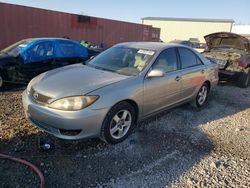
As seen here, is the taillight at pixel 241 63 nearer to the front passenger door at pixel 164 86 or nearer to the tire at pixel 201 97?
the tire at pixel 201 97

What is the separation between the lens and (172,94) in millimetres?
4641

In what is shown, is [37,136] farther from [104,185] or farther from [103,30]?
[103,30]

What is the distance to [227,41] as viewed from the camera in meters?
9.07

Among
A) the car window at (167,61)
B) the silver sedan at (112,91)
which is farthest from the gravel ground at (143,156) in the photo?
the car window at (167,61)

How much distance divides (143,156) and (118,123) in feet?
1.99

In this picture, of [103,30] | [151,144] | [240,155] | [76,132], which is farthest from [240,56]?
[103,30]

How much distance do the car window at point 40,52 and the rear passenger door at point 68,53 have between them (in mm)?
250

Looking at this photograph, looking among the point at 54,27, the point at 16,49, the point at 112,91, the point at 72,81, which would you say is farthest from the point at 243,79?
the point at 54,27

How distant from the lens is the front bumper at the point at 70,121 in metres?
3.23

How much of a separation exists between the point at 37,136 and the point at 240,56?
7.16 m

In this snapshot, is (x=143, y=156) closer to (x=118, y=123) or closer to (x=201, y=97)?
(x=118, y=123)

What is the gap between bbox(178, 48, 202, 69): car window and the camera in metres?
4.95

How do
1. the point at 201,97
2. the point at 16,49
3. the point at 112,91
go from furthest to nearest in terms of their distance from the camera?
the point at 16,49, the point at 201,97, the point at 112,91

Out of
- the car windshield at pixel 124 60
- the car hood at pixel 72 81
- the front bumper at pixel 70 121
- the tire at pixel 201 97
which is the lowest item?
the tire at pixel 201 97
